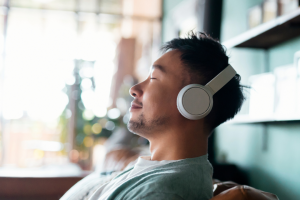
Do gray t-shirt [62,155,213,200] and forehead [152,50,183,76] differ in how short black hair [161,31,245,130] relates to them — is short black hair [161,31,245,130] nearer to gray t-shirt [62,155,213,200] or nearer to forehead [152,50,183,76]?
forehead [152,50,183,76]

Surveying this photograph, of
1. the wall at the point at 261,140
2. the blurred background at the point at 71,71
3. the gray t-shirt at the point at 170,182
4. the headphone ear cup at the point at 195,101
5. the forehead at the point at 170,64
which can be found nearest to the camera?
the gray t-shirt at the point at 170,182

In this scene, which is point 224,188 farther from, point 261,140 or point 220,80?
point 261,140

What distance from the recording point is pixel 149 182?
0.80m

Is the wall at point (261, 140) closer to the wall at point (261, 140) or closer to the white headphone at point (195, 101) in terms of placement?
the wall at point (261, 140)

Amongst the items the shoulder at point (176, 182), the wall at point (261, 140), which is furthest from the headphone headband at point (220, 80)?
the wall at point (261, 140)

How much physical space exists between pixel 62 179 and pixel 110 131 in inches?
95.6

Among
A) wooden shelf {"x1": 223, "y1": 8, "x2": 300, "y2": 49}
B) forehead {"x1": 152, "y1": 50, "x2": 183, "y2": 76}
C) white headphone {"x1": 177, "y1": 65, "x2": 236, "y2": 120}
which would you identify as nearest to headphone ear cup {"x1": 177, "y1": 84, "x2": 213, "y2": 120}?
white headphone {"x1": 177, "y1": 65, "x2": 236, "y2": 120}

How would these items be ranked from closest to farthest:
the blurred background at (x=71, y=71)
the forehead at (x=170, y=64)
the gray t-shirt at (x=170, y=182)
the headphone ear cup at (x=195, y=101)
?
the gray t-shirt at (x=170, y=182)
the headphone ear cup at (x=195, y=101)
the forehead at (x=170, y=64)
the blurred background at (x=71, y=71)

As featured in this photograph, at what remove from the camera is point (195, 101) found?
0.93 meters

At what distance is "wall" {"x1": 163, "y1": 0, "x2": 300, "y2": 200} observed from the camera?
1486 millimetres

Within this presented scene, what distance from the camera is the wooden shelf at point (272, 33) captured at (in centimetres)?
123

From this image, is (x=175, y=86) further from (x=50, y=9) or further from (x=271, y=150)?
(x=50, y=9)

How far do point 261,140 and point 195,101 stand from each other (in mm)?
1012

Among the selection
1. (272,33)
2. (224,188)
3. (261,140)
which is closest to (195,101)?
(224,188)
